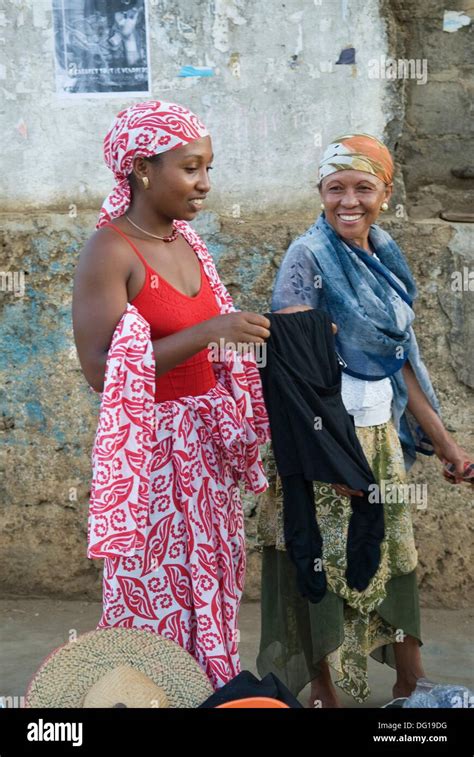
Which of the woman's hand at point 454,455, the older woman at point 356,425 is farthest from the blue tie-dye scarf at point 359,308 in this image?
the woman's hand at point 454,455

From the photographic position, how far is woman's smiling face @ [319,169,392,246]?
11.4 ft

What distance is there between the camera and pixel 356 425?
139 inches

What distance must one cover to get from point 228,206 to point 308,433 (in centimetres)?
189

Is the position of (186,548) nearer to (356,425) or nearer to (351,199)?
(356,425)

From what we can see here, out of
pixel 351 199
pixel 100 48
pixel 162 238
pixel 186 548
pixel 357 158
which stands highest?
pixel 100 48

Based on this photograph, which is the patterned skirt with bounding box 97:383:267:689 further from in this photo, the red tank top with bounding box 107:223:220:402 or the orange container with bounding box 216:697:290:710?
the orange container with bounding box 216:697:290:710

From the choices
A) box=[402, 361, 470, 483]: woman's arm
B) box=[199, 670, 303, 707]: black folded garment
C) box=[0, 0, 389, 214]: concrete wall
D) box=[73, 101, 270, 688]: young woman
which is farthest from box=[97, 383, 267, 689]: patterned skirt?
box=[0, 0, 389, 214]: concrete wall

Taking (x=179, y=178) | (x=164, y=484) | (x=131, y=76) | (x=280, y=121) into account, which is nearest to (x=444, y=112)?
(x=280, y=121)

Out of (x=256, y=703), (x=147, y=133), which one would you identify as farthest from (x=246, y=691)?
(x=147, y=133)

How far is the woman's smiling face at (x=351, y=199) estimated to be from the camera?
11.4 ft

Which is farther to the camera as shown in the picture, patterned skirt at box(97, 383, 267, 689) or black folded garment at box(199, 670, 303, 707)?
patterned skirt at box(97, 383, 267, 689)

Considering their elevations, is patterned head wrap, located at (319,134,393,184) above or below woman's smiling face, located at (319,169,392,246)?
above

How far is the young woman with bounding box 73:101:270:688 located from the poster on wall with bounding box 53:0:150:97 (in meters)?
1.71

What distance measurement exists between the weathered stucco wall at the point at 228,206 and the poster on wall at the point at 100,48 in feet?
0.19
